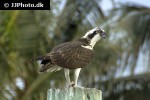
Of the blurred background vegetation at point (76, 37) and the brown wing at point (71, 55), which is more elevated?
the blurred background vegetation at point (76, 37)

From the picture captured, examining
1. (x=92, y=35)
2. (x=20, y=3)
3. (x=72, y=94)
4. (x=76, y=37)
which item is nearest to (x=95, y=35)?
(x=92, y=35)

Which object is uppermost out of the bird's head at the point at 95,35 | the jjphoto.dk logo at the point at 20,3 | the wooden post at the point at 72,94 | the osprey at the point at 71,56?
the jjphoto.dk logo at the point at 20,3

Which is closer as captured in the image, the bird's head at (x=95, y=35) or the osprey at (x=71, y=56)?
the osprey at (x=71, y=56)

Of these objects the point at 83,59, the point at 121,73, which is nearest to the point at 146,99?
the point at 121,73

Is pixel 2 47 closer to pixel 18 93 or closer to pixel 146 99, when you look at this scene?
pixel 18 93

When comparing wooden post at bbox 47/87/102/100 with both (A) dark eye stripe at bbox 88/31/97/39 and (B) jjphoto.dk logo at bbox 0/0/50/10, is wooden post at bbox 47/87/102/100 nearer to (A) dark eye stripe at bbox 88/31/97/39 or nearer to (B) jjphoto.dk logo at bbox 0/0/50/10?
(A) dark eye stripe at bbox 88/31/97/39

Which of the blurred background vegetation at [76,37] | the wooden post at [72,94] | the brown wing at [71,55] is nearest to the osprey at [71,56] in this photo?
the brown wing at [71,55]

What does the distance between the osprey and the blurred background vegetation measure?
3091 mm

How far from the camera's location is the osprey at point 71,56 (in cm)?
752

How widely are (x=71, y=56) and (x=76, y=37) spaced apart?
10.4m

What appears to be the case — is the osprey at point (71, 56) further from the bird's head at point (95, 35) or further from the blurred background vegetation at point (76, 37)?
the blurred background vegetation at point (76, 37)

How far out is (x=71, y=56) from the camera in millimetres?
7781

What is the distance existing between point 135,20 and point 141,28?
1.15 feet

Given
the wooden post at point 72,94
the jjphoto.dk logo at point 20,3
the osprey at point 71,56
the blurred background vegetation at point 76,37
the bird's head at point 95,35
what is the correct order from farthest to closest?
the blurred background vegetation at point 76,37 < the jjphoto.dk logo at point 20,3 < the bird's head at point 95,35 < the osprey at point 71,56 < the wooden post at point 72,94
